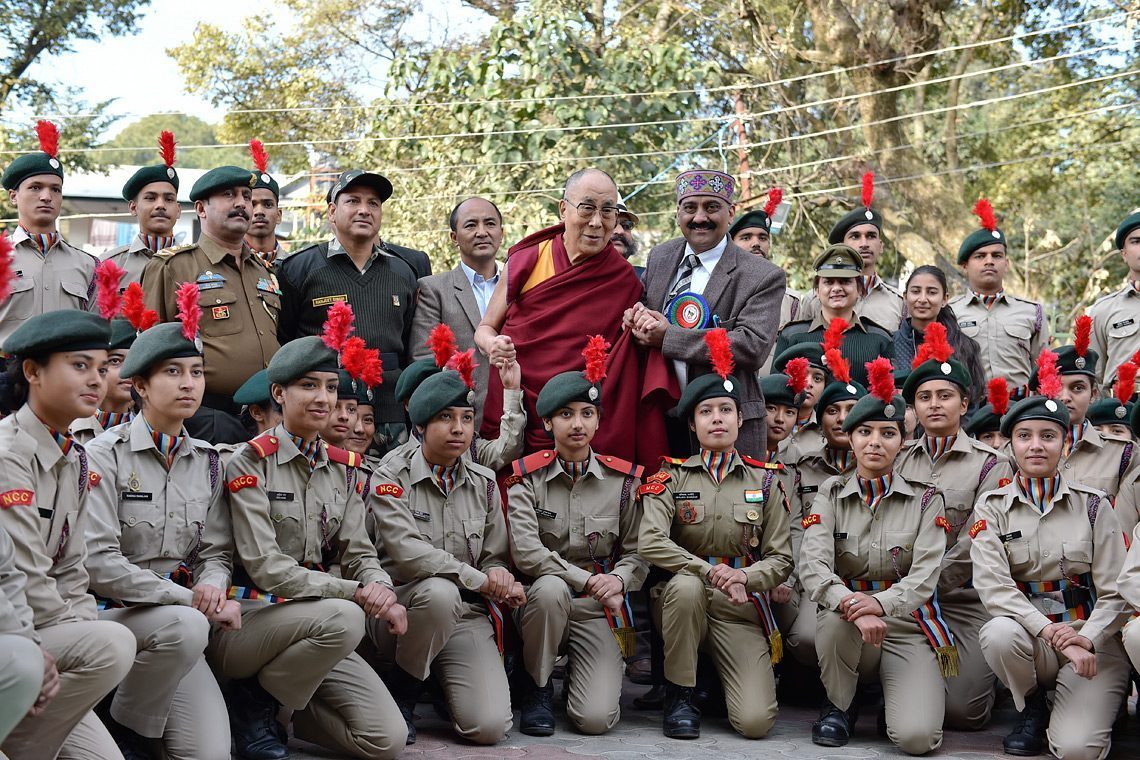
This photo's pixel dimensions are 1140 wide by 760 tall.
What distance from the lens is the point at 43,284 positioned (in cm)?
603

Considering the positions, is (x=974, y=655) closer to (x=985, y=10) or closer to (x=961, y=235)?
(x=961, y=235)

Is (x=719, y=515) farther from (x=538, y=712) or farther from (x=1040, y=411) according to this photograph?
(x=1040, y=411)

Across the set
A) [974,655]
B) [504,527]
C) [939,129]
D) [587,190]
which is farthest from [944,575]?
[939,129]

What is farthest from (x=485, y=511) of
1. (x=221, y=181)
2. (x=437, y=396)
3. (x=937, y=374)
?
(x=937, y=374)

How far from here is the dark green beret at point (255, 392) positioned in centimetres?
540

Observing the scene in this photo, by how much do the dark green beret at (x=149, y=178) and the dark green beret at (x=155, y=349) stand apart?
6.68 feet

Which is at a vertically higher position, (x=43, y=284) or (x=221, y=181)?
(x=221, y=181)

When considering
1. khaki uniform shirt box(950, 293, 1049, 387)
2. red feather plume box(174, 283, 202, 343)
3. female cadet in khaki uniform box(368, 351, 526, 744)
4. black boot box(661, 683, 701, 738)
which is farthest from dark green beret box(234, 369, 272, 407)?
khaki uniform shirt box(950, 293, 1049, 387)

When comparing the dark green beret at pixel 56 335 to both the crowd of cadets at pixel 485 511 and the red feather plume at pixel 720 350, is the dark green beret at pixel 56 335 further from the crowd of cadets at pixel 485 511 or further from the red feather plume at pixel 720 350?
the red feather plume at pixel 720 350

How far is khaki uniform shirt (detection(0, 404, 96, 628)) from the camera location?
12.3 feet

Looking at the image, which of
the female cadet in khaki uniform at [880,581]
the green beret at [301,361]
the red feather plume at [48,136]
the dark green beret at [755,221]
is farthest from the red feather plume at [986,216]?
the red feather plume at [48,136]

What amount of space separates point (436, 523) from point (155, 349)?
1438 millimetres

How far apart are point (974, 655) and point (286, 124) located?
1627 cm

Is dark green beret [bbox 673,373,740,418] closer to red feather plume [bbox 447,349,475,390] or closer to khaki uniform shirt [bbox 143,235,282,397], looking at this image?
red feather plume [bbox 447,349,475,390]
